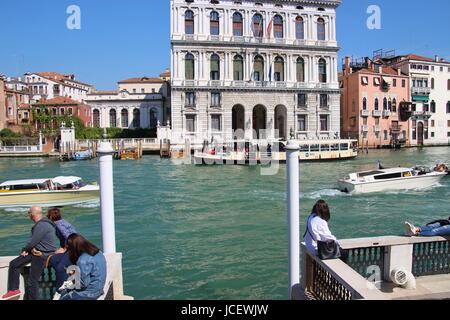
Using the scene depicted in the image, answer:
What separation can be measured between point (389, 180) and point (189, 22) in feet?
76.2

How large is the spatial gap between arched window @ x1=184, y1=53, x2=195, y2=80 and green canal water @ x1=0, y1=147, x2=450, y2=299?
16704mm

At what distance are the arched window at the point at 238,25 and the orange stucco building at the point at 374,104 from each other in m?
11.5

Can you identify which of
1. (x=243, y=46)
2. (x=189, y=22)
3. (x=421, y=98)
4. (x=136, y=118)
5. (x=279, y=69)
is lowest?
(x=136, y=118)

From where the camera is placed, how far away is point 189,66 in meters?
32.7

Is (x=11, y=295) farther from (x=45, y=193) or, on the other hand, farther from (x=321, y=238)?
(x=45, y=193)

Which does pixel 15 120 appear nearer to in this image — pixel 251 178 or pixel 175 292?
pixel 251 178

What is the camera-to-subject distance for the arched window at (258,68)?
33.8 metres

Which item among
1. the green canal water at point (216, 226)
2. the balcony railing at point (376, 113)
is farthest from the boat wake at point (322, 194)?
the balcony railing at point (376, 113)

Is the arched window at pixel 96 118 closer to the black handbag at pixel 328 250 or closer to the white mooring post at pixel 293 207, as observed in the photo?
the white mooring post at pixel 293 207

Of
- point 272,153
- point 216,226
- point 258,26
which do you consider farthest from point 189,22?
point 216,226

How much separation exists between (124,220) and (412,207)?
7785 mm

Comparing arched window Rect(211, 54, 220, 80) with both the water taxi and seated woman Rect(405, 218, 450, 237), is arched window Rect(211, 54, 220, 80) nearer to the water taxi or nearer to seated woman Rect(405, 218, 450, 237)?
the water taxi

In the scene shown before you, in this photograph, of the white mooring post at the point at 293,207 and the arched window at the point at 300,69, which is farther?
the arched window at the point at 300,69
